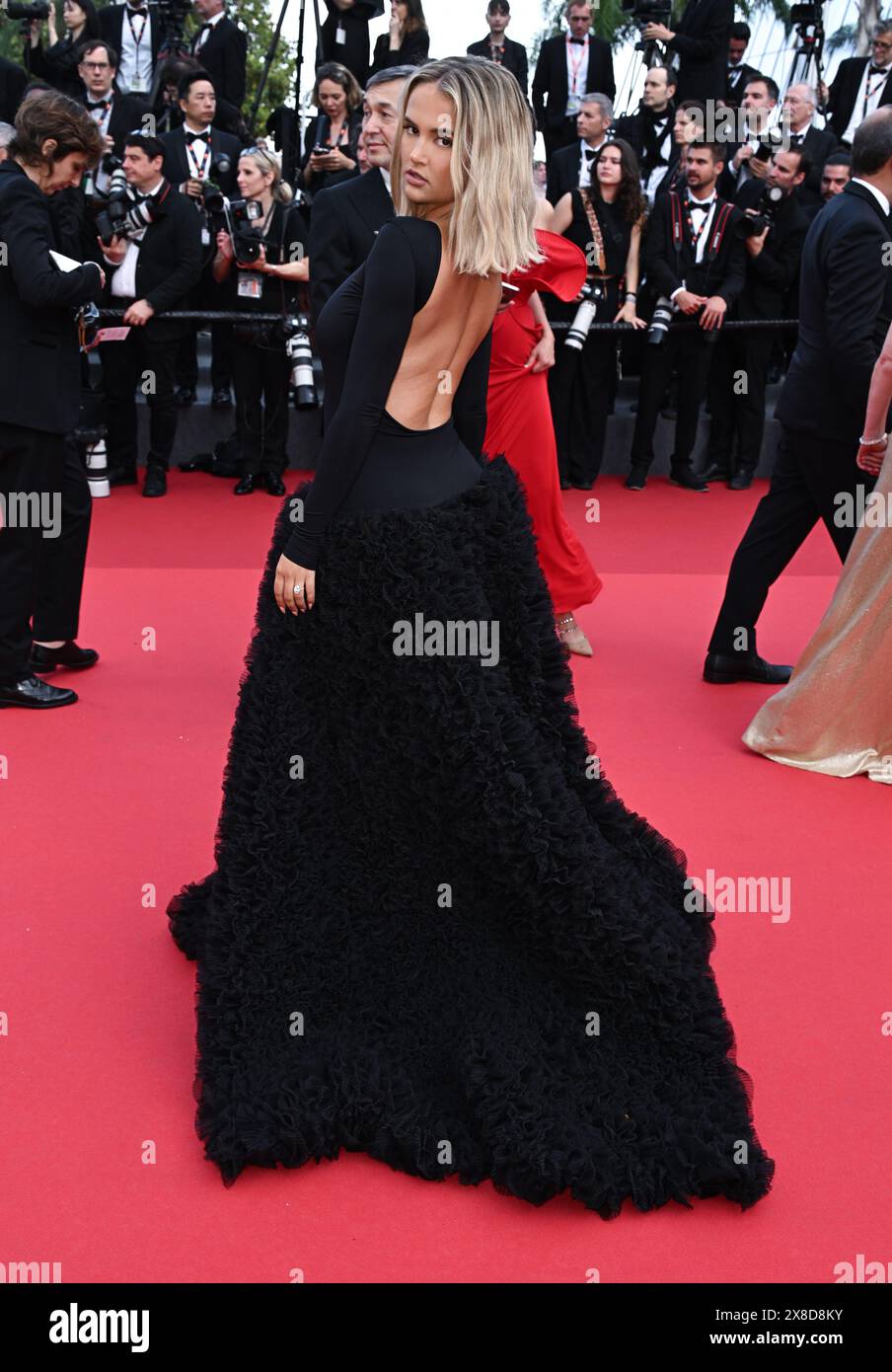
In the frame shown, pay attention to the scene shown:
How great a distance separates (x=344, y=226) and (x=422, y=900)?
253 cm

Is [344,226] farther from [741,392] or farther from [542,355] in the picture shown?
[741,392]

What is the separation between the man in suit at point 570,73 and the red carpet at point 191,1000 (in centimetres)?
505

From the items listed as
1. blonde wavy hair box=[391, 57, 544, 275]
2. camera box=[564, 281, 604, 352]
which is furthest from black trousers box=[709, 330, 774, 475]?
blonde wavy hair box=[391, 57, 544, 275]

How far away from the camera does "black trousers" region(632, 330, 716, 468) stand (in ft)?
26.3

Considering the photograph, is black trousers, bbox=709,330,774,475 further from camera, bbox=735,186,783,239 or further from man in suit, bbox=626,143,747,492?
camera, bbox=735,186,783,239

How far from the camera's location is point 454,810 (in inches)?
103

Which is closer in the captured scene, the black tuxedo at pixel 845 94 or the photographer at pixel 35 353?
the photographer at pixel 35 353

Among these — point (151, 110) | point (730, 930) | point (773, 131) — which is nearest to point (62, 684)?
point (730, 930)

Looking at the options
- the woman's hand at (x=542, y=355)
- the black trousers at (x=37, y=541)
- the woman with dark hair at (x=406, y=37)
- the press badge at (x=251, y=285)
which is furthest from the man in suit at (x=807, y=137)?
the black trousers at (x=37, y=541)

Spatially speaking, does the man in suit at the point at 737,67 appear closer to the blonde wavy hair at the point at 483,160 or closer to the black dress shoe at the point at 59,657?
→ the black dress shoe at the point at 59,657

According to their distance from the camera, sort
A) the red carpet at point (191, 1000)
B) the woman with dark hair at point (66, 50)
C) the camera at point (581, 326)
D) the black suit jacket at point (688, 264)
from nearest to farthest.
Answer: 1. the red carpet at point (191, 1000)
2. the camera at point (581, 326)
3. the black suit jacket at point (688, 264)
4. the woman with dark hair at point (66, 50)

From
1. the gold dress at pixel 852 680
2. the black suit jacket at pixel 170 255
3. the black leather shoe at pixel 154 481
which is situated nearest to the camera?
the gold dress at pixel 852 680

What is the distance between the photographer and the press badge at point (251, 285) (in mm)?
7777

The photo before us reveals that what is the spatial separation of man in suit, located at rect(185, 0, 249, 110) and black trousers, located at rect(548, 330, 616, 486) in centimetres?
296
